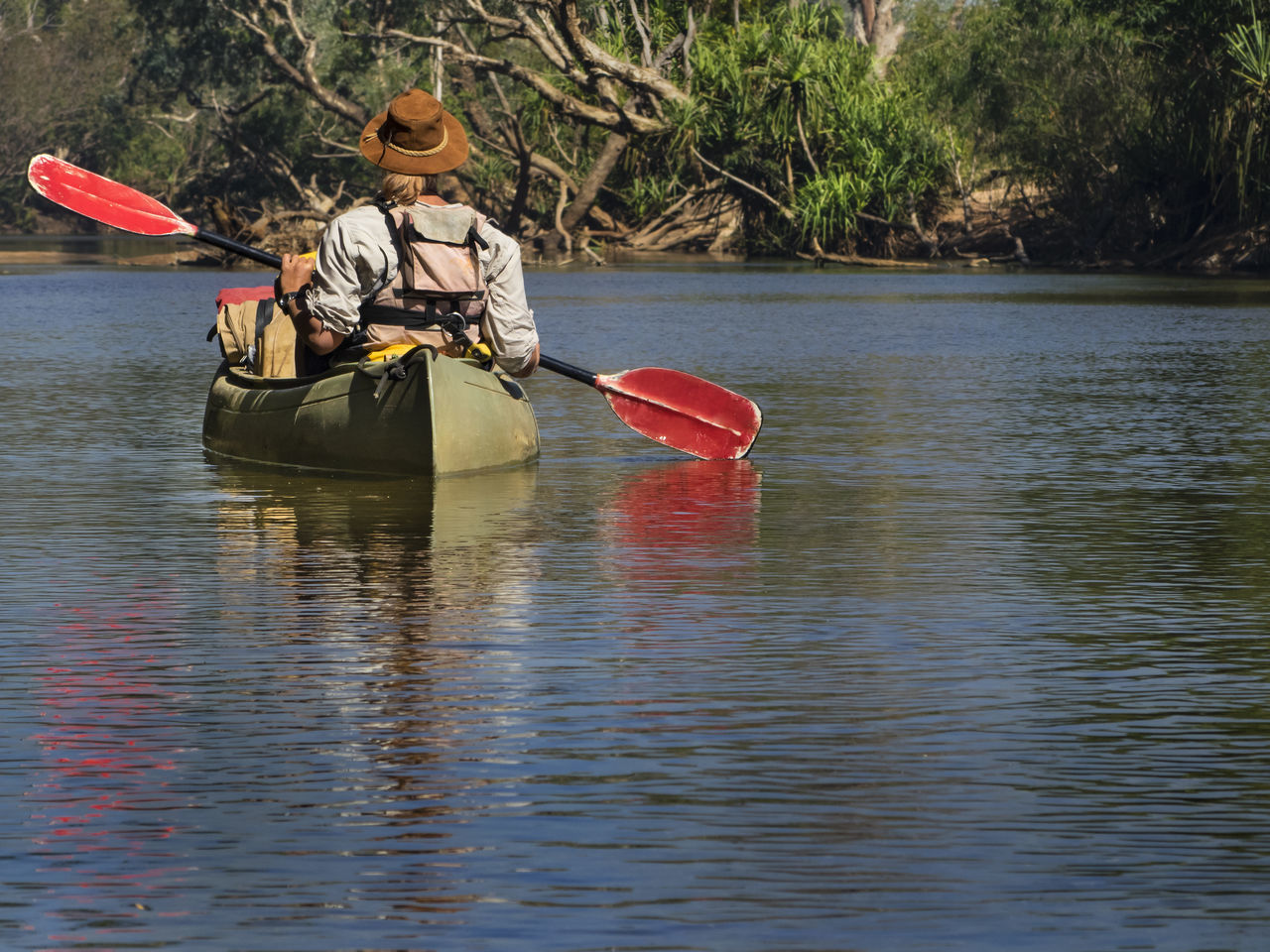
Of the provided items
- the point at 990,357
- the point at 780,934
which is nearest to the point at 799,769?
the point at 780,934

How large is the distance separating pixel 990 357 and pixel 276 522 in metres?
12.1

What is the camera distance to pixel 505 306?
11.1 metres

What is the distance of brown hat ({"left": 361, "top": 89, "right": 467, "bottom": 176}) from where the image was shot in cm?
1068

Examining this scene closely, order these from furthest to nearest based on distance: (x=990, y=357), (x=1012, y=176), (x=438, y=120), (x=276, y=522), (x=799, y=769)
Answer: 1. (x=1012, y=176)
2. (x=990, y=357)
3. (x=438, y=120)
4. (x=276, y=522)
5. (x=799, y=769)

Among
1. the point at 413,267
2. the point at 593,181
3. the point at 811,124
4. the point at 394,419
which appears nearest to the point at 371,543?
the point at 394,419

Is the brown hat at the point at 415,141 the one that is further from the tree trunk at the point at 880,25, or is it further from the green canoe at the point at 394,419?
the tree trunk at the point at 880,25

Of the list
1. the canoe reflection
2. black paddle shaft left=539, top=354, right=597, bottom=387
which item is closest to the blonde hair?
the canoe reflection

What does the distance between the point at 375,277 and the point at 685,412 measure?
2.62 metres

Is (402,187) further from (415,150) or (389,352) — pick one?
(389,352)

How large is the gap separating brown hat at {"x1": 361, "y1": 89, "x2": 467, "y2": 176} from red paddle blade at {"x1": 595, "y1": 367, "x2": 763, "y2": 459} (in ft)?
7.88

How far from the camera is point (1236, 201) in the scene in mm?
42938

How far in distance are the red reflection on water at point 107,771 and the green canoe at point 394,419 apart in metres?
3.99

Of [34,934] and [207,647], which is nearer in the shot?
[34,934]

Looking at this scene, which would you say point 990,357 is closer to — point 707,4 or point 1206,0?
point 1206,0
